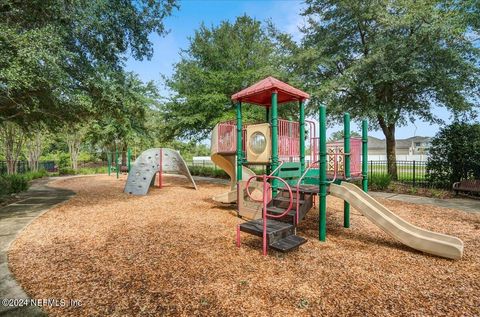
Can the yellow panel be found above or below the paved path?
above

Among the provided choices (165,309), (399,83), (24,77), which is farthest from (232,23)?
(165,309)

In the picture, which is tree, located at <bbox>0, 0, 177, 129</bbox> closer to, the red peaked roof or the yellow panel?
the red peaked roof

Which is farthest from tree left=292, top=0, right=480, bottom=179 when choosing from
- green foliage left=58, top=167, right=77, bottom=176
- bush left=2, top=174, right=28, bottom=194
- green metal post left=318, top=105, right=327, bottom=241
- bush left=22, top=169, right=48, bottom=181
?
green foliage left=58, top=167, right=77, bottom=176

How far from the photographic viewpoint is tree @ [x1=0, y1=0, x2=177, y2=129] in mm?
5305

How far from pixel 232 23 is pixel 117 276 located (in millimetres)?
16912

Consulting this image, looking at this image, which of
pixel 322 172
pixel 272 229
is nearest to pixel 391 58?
pixel 322 172

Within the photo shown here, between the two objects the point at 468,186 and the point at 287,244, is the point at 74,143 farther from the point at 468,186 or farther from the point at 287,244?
the point at 468,186

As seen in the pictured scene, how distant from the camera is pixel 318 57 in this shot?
1276cm

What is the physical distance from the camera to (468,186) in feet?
29.7

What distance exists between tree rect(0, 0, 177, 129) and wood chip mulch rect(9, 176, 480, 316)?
3259 mm

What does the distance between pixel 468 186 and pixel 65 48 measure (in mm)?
13509

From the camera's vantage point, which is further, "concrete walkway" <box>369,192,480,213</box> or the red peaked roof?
"concrete walkway" <box>369,192,480,213</box>

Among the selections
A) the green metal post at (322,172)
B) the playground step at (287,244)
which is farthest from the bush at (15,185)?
the green metal post at (322,172)

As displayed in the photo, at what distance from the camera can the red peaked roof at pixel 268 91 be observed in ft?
20.6
